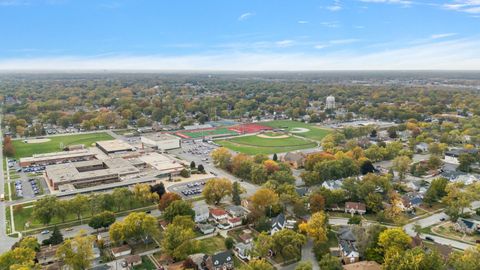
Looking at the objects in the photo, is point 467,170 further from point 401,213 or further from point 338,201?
point 338,201

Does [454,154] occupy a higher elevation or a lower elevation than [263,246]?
lower

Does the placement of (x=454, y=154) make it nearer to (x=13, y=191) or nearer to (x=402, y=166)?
(x=402, y=166)

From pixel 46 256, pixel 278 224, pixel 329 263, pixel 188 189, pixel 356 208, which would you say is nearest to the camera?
pixel 329 263

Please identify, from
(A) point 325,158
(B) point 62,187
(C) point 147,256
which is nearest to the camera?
(C) point 147,256

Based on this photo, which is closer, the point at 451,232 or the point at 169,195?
the point at 451,232

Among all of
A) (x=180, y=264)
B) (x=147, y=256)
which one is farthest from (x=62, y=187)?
(x=180, y=264)

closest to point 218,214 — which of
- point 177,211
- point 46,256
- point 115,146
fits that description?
point 177,211

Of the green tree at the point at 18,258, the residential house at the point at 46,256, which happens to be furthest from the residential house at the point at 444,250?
the residential house at the point at 46,256
